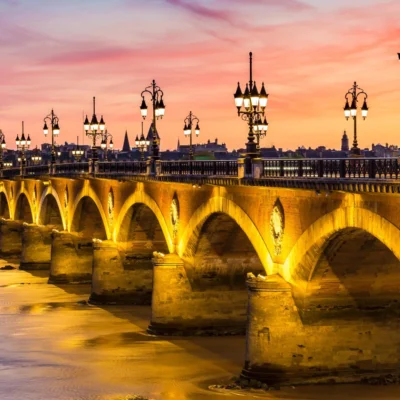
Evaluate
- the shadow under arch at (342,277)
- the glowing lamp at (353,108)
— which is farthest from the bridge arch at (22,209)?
the shadow under arch at (342,277)

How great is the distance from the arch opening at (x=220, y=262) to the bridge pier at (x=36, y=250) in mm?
27992

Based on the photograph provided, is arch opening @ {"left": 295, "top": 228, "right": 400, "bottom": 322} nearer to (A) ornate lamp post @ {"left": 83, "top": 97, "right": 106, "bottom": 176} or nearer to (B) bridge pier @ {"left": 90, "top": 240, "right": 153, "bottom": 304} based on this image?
(B) bridge pier @ {"left": 90, "top": 240, "right": 153, "bottom": 304}

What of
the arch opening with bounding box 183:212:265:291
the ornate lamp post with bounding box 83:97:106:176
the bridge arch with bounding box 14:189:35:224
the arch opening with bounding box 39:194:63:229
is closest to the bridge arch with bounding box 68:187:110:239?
the ornate lamp post with bounding box 83:97:106:176

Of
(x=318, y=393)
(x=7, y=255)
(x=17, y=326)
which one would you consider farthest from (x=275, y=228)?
(x=7, y=255)

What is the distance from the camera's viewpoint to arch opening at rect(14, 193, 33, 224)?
254ft

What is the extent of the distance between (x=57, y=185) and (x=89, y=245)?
7467 mm

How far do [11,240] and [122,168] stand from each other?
90.7 ft

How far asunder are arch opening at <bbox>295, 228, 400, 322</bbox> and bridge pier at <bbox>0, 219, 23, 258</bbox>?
4745cm

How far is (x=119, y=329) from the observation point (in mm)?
39844

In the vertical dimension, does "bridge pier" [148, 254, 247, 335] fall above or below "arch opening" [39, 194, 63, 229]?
below

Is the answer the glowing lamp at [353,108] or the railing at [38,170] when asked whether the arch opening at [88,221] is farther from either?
the glowing lamp at [353,108]

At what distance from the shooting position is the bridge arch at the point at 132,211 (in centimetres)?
4053

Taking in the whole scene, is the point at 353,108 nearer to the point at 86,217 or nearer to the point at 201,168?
the point at 201,168

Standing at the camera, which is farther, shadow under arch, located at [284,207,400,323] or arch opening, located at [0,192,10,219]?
arch opening, located at [0,192,10,219]
